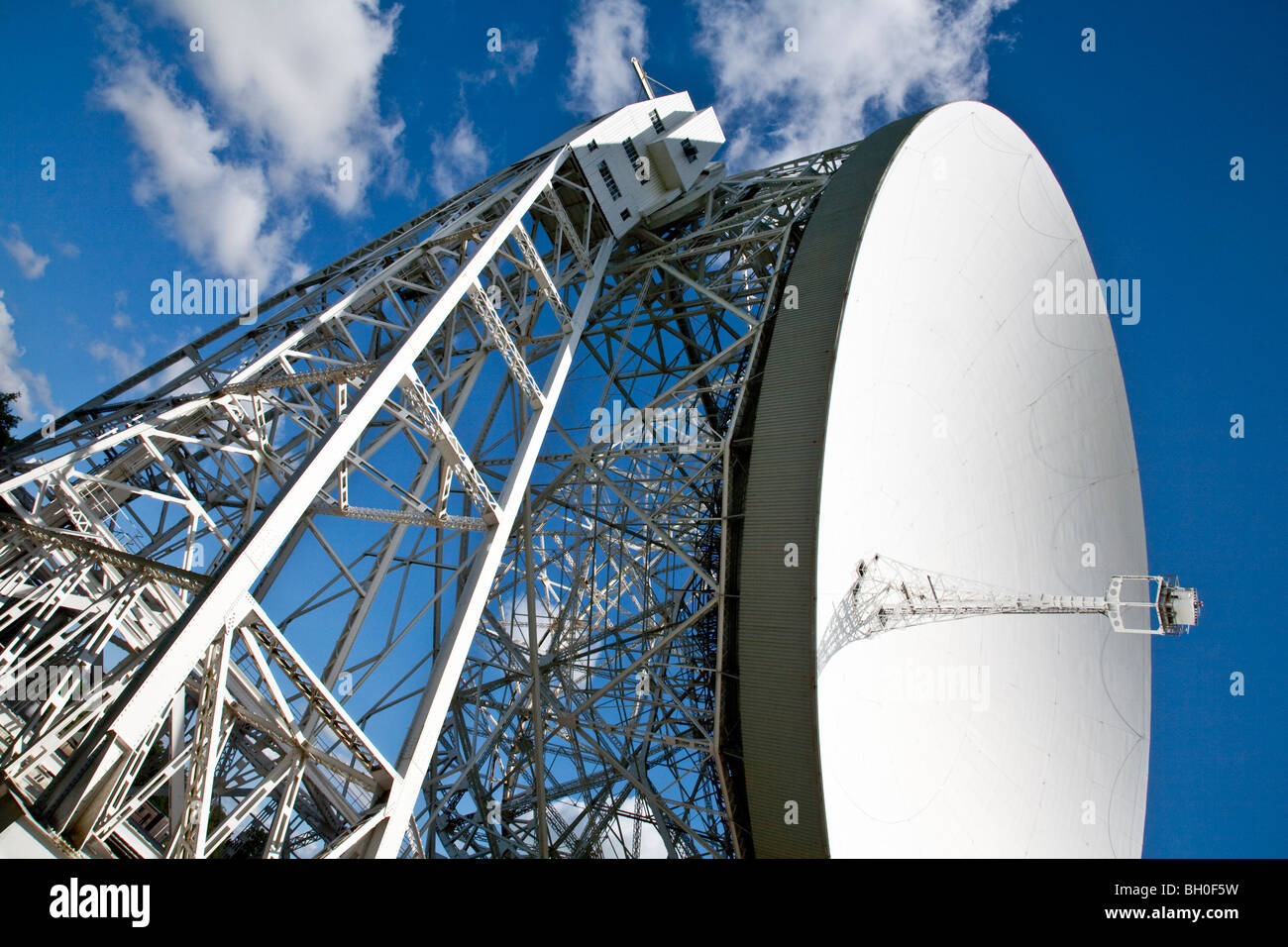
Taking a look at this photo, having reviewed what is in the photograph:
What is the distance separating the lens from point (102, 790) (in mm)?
6281

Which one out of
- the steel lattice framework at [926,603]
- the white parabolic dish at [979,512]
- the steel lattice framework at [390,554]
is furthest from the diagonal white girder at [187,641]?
the white parabolic dish at [979,512]

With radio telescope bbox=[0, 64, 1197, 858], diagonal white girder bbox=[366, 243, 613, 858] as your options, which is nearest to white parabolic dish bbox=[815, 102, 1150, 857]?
radio telescope bbox=[0, 64, 1197, 858]

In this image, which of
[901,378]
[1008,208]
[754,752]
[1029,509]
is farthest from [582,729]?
[1008,208]

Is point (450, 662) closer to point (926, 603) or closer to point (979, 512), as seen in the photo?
point (926, 603)

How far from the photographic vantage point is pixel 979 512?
18078 millimetres

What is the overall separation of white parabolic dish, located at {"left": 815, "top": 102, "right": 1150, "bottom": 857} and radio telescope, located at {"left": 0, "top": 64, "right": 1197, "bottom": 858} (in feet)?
0.35

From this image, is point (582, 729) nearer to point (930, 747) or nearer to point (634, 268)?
point (930, 747)

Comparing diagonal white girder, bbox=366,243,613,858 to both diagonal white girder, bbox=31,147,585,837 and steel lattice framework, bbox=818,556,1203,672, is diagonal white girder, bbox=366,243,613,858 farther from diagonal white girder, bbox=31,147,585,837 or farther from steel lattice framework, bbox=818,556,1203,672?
steel lattice framework, bbox=818,556,1203,672

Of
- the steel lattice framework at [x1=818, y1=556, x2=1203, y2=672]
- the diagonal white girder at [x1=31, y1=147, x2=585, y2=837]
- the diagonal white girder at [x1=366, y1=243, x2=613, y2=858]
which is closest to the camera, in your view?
the diagonal white girder at [x1=31, y1=147, x2=585, y2=837]

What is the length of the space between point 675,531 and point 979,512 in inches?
282

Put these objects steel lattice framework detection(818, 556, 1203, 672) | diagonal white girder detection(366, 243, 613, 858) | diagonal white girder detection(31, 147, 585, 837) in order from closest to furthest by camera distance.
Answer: diagonal white girder detection(31, 147, 585, 837), diagonal white girder detection(366, 243, 613, 858), steel lattice framework detection(818, 556, 1203, 672)

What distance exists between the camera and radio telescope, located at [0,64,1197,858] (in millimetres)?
9719

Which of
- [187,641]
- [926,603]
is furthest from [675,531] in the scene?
[187,641]

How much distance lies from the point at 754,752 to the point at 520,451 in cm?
A: 685
